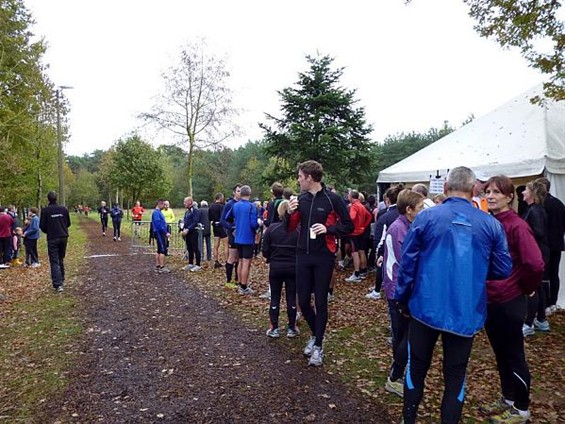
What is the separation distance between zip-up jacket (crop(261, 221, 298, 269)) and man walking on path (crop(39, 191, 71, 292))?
560 cm

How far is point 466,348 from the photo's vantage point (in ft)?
9.80

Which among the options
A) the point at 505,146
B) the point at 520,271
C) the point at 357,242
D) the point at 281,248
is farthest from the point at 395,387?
the point at 505,146

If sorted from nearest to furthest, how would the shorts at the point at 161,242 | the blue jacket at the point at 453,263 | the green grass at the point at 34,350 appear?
the blue jacket at the point at 453,263, the green grass at the point at 34,350, the shorts at the point at 161,242

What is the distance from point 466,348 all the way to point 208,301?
5.91 metres

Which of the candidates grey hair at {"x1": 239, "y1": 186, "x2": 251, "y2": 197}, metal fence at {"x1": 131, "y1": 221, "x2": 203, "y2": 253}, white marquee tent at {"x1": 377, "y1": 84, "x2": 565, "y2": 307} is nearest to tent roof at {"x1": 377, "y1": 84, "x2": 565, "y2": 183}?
white marquee tent at {"x1": 377, "y1": 84, "x2": 565, "y2": 307}

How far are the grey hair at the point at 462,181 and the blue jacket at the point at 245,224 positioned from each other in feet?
18.0

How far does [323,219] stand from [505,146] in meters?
6.11

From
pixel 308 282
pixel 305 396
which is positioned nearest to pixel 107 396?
pixel 305 396

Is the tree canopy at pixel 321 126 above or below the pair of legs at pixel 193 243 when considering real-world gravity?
above

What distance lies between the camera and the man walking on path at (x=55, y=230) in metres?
9.23

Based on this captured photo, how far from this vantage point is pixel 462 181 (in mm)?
3029

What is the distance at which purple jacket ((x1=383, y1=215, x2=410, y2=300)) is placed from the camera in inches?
163

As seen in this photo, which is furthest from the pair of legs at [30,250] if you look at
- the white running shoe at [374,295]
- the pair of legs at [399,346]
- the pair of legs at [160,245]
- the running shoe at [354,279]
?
the pair of legs at [399,346]

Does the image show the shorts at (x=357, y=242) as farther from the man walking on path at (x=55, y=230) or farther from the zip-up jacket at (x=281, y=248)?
the man walking on path at (x=55, y=230)
